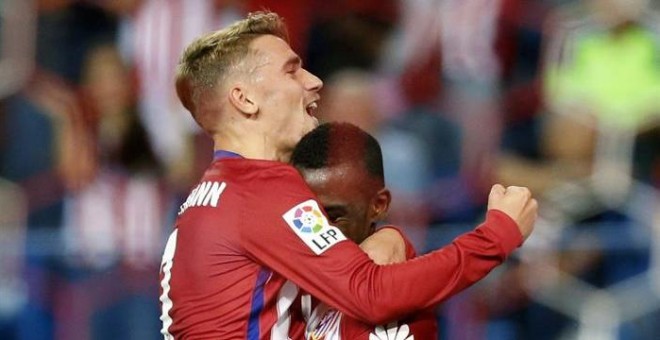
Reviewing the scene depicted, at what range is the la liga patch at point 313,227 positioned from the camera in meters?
3.61

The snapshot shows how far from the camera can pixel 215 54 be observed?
3.99m

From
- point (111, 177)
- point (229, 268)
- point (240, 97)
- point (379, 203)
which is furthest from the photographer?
point (111, 177)

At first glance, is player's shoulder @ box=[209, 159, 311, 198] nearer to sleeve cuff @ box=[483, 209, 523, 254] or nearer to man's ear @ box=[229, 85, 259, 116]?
man's ear @ box=[229, 85, 259, 116]

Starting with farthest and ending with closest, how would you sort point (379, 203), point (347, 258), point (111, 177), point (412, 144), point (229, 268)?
point (111, 177), point (412, 144), point (379, 203), point (229, 268), point (347, 258)

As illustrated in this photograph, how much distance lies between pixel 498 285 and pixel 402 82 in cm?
97

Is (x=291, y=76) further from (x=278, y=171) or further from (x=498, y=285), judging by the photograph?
(x=498, y=285)

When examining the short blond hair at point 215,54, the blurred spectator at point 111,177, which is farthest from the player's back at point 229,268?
the blurred spectator at point 111,177

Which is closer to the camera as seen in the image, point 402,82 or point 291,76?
point 291,76

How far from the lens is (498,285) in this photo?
21.4 feet

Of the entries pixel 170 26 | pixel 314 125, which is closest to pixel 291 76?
pixel 314 125

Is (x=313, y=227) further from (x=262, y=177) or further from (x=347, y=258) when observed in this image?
(x=262, y=177)

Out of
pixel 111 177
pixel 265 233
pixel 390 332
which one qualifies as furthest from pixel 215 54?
pixel 111 177

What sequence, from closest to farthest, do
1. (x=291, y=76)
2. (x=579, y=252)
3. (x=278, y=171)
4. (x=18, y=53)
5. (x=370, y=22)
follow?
(x=278, y=171) → (x=291, y=76) → (x=579, y=252) → (x=370, y=22) → (x=18, y=53)

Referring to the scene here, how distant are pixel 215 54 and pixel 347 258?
720mm
